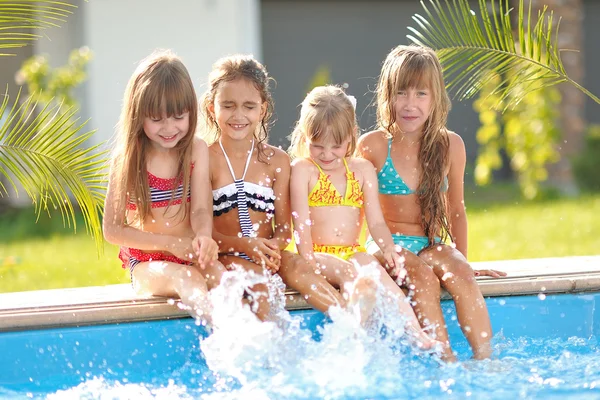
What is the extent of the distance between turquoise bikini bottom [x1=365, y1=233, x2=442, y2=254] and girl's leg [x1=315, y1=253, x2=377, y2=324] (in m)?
0.33

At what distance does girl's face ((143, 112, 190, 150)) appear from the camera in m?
3.83

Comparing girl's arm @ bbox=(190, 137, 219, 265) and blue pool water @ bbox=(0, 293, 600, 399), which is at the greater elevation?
girl's arm @ bbox=(190, 137, 219, 265)

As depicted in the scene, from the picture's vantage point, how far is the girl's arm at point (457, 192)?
4324 mm

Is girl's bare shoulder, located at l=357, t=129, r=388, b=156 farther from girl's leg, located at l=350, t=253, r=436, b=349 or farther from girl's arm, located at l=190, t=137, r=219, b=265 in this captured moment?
girl's arm, located at l=190, t=137, r=219, b=265

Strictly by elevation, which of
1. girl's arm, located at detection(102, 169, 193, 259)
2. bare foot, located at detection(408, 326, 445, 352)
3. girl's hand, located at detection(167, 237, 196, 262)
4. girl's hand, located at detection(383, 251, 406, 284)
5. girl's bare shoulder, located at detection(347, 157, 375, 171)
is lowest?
bare foot, located at detection(408, 326, 445, 352)

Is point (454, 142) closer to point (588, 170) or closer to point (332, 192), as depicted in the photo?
point (332, 192)

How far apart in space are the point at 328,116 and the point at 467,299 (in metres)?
1.01

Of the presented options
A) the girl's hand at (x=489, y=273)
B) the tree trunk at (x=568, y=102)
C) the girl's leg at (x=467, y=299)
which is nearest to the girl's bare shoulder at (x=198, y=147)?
the girl's leg at (x=467, y=299)

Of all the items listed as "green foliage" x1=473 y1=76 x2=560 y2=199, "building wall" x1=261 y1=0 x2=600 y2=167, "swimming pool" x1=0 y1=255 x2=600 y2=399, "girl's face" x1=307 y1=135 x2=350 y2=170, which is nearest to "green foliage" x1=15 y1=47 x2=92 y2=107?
"building wall" x1=261 y1=0 x2=600 y2=167

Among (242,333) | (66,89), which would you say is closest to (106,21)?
(66,89)

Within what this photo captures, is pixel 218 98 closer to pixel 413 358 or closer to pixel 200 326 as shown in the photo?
pixel 200 326

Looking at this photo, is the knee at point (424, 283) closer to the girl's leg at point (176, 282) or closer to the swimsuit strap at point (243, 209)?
the swimsuit strap at point (243, 209)

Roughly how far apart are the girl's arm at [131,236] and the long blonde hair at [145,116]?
0.03 meters

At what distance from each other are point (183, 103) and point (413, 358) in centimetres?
147
